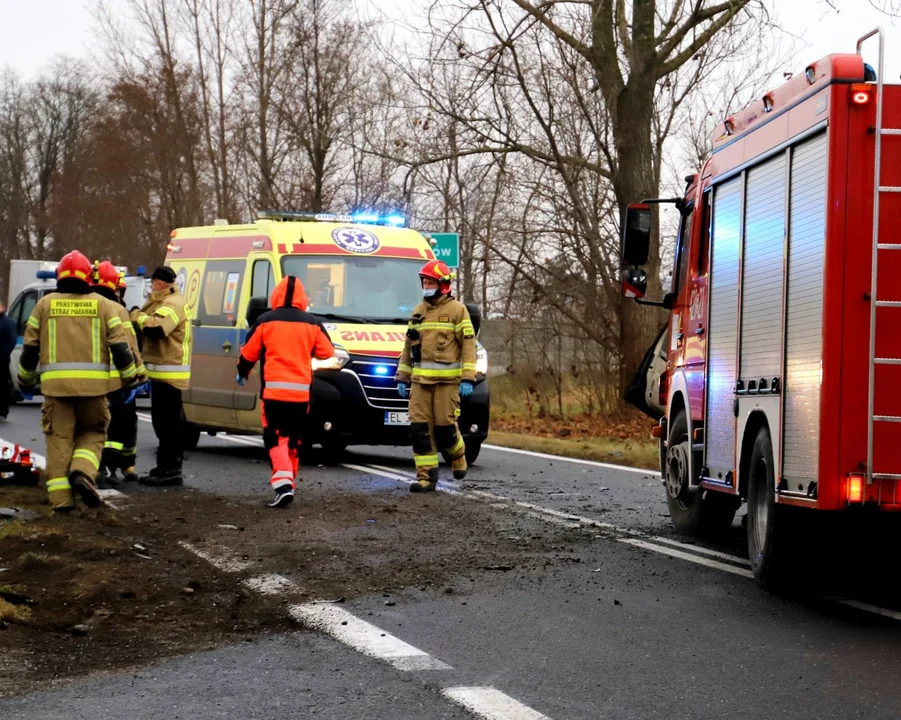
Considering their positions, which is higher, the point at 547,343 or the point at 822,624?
the point at 547,343

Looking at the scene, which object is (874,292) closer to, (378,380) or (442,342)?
(442,342)

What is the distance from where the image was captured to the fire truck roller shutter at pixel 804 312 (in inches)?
272

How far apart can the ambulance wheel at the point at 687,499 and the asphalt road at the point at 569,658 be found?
0.69 metres

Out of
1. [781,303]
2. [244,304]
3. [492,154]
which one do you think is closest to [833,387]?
[781,303]

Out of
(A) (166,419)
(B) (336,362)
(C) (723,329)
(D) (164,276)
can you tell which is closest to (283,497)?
(A) (166,419)

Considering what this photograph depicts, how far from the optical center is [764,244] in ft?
26.1

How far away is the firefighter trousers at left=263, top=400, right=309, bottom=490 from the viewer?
11594 millimetres

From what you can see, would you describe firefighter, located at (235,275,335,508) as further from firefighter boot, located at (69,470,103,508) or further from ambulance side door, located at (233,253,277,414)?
ambulance side door, located at (233,253,277,414)

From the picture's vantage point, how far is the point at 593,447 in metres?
19.2

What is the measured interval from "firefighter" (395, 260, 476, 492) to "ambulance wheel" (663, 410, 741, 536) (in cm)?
286

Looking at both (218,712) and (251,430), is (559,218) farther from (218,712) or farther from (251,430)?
(218,712)

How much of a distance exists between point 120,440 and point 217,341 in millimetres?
3283

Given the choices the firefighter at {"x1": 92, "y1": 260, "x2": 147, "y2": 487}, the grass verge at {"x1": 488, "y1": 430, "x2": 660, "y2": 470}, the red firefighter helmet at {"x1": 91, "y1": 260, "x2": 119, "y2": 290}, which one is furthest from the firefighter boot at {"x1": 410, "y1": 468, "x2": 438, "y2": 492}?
the grass verge at {"x1": 488, "y1": 430, "x2": 660, "y2": 470}

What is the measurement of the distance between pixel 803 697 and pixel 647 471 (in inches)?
402
